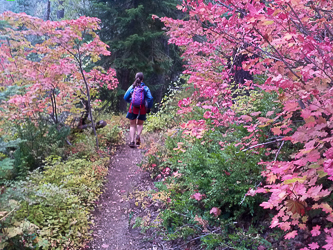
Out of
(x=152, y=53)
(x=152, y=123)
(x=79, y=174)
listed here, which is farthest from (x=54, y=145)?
(x=152, y=53)

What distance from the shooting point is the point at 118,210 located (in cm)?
419

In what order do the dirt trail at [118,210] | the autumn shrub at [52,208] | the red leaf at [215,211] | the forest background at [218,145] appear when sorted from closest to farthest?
the forest background at [218,145] < the autumn shrub at [52,208] < the red leaf at [215,211] < the dirt trail at [118,210]

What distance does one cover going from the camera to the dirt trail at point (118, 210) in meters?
3.37

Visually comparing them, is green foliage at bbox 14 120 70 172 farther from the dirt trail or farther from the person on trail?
the person on trail

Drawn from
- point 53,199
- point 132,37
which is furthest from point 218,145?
point 132,37

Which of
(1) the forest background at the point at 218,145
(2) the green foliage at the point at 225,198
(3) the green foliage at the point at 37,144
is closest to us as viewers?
(1) the forest background at the point at 218,145

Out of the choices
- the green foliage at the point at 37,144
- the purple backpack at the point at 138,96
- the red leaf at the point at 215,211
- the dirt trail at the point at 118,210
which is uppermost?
Answer: the purple backpack at the point at 138,96

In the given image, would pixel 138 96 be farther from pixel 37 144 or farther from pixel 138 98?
pixel 37 144

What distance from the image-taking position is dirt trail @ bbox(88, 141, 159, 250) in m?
3.37

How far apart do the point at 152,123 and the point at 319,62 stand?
604cm

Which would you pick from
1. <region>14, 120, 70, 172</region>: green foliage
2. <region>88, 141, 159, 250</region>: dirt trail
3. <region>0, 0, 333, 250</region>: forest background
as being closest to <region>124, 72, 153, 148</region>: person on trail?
<region>0, 0, 333, 250</region>: forest background

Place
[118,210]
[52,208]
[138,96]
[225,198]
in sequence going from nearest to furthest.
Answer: [225,198] → [52,208] → [118,210] → [138,96]

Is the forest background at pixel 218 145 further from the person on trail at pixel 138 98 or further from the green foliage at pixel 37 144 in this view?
the person on trail at pixel 138 98

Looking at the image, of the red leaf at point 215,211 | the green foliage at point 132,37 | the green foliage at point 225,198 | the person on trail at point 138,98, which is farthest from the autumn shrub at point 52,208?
the green foliage at point 132,37
